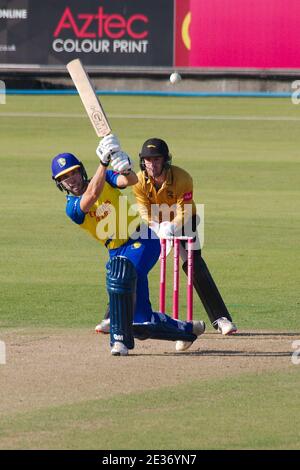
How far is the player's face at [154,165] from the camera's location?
32.5ft

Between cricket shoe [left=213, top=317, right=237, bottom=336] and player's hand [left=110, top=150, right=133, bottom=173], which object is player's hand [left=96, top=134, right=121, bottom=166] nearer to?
player's hand [left=110, top=150, right=133, bottom=173]

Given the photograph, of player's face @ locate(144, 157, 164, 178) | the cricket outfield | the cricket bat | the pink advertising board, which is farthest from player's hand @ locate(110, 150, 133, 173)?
the pink advertising board

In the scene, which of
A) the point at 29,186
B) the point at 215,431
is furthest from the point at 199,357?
the point at 29,186

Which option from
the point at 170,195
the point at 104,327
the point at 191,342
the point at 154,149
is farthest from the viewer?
the point at 170,195

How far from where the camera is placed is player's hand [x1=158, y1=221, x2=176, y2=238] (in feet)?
32.4

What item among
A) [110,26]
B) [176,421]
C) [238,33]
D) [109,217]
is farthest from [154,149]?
[110,26]

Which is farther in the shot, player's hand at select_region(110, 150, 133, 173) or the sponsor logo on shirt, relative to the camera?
the sponsor logo on shirt

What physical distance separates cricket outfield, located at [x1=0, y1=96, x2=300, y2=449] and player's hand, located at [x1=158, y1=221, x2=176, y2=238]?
88cm

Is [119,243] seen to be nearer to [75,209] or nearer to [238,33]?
[75,209]

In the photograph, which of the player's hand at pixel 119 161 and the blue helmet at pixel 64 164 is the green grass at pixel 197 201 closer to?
the blue helmet at pixel 64 164

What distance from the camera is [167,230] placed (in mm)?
9883

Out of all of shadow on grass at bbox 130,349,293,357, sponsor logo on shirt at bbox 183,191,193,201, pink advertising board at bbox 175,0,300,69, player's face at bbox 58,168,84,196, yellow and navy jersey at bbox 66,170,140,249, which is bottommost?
shadow on grass at bbox 130,349,293,357

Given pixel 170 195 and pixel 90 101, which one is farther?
pixel 170 195

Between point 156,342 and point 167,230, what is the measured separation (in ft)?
2.98
